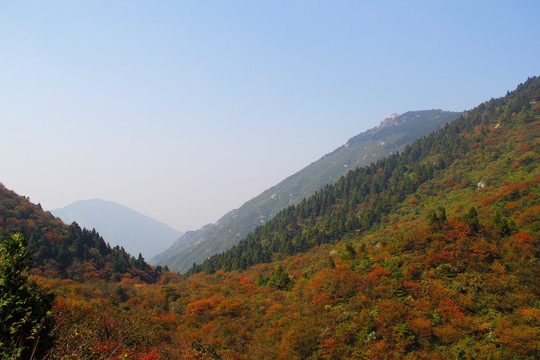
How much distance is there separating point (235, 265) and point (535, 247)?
68.6 metres

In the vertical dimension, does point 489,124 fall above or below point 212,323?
above

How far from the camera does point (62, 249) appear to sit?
199 feet

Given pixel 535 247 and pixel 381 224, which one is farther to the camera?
pixel 381 224

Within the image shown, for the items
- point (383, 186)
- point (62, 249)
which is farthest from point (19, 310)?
point (383, 186)

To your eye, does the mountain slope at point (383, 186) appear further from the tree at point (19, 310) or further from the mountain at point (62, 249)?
the tree at point (19, 310)

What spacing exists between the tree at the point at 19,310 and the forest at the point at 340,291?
0.20 feet

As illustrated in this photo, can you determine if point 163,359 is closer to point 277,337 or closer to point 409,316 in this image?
point 277,337

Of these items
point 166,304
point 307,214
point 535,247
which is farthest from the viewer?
point 307,214

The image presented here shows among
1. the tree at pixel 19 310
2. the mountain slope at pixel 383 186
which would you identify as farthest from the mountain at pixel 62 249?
the tree at pixel 19 310

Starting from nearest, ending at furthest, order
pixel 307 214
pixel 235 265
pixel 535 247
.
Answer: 1. pixel 535 247
2. pixel 235 265
3. pixel 307 214

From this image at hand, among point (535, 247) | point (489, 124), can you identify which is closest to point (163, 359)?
point (535, 247)

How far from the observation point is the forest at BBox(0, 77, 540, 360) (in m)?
21.8

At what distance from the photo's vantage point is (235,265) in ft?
281

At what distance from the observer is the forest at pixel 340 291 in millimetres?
21828
